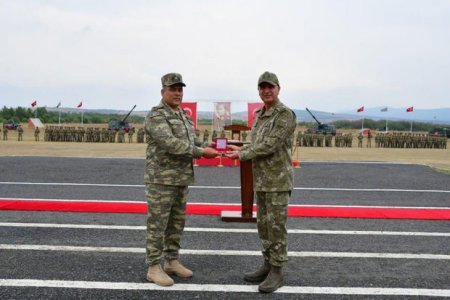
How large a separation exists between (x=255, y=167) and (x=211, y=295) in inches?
48.3

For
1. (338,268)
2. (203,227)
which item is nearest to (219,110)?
(203,227)

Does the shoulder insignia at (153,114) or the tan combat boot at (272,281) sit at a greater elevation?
the shoulder insignia at (153,114)

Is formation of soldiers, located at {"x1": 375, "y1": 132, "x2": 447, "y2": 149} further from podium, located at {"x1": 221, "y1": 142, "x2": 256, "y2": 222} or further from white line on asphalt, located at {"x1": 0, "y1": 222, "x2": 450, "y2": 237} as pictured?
podium, located at {"x1": 221, "y1": 142, "x2": 256, "y2": 222}

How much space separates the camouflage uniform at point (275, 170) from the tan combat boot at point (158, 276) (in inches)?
37.5

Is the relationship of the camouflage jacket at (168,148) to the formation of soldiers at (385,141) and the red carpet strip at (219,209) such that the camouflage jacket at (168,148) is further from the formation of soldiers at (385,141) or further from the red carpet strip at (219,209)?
the formation of soldiers at (385,141)

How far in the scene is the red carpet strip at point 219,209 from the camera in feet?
23.3

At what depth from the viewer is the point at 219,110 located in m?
16.4

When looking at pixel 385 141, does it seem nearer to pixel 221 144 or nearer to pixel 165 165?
pixel 221 144

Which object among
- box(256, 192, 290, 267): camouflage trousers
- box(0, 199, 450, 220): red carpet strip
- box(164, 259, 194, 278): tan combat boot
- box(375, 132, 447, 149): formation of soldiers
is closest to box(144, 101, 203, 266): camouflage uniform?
box(164, 259, 194, 278): tan combat boot

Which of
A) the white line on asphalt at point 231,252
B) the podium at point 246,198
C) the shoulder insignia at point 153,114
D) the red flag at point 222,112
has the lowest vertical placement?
the white line on asphalt at point 231,252

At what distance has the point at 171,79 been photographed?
4.12 meters

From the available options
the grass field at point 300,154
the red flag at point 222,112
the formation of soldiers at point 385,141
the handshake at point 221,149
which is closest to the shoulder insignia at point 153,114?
the handshake at point 221,149

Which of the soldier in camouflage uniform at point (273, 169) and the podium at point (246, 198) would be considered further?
the podium at point (246, 198)

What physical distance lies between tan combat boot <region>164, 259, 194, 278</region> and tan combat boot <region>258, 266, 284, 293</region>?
2.43 ft
